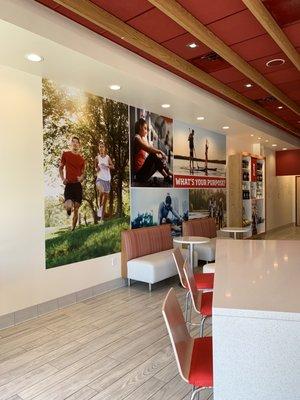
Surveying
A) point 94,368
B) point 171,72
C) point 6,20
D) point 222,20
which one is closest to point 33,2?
point 6,20

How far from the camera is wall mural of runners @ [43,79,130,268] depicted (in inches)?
151

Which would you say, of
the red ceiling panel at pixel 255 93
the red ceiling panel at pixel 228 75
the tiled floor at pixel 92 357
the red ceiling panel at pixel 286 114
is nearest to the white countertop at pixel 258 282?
the tiled floor at pixel 92 357

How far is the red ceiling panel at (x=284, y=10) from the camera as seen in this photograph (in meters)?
2.80

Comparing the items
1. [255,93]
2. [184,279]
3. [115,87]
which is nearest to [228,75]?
[255,93]

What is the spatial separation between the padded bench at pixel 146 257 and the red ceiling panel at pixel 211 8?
3.10 meters

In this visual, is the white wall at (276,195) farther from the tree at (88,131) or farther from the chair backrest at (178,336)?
the chair backrest at (178,336)

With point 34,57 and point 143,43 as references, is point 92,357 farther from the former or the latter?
point 143,43

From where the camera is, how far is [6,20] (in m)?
2.38

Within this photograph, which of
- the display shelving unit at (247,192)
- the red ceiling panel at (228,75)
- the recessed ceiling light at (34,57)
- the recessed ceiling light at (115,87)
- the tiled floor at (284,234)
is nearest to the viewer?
the recessed ceiling light at (34,57)

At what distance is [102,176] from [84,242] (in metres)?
1.02

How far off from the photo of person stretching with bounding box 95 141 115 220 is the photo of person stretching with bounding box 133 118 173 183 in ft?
2.05

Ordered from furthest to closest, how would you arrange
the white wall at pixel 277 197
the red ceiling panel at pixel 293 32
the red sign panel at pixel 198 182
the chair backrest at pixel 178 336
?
1. the white wall at pixel 277 197
2. the red sign panel at pixel 198 182
3. the red ceiling panel at pixel 293 32
4. the chair backrest at pixel 178 336

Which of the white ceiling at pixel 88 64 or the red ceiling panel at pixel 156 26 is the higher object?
the red ceiling panel at pixel 156 26

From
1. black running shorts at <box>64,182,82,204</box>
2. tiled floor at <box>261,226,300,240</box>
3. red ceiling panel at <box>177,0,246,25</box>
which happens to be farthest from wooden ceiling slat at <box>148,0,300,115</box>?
A: tiled floor at <box>261,226,300,240</box>
